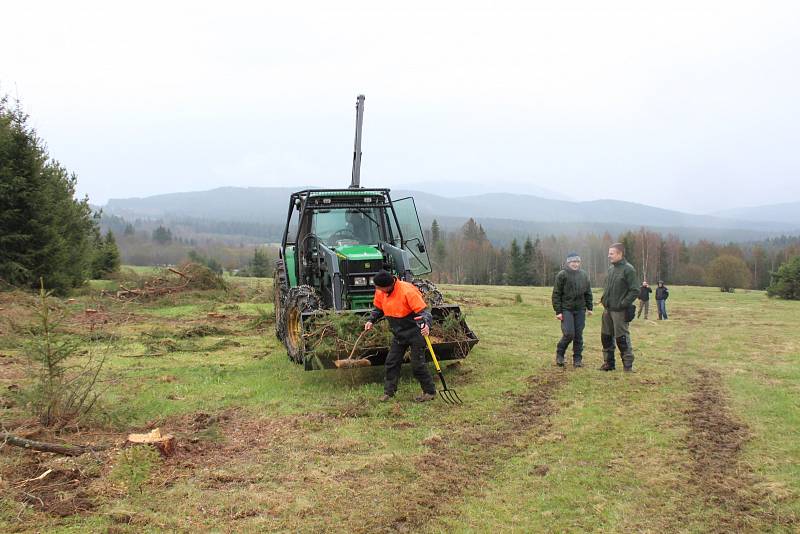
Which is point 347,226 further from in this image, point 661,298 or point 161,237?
point 161,237

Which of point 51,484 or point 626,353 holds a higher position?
point 626,353

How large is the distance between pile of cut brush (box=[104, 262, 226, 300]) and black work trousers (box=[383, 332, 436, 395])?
45.3 feet

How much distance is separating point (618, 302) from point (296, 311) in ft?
15.6

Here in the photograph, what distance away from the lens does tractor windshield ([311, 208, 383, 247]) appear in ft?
33.4

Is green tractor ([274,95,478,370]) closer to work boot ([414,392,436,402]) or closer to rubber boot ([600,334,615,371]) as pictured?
work boot ([414,392,436,402])

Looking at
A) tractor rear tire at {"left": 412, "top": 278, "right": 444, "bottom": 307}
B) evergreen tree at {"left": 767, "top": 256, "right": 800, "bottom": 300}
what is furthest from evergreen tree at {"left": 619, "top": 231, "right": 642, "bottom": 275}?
tractor rear tire at {"left": 412, "top": 278, "right": 444, "bottom": 307}

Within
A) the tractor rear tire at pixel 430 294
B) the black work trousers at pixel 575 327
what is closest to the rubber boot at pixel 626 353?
the black work trousers at pixel 575 327

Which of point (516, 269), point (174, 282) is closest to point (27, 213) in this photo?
point (174, 282)

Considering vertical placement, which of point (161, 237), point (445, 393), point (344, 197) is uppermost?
point (161, 237)

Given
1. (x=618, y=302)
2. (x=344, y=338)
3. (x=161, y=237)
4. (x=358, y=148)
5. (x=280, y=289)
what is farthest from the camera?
(x=161, y=237)

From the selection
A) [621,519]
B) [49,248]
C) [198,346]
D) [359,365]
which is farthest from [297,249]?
[49,248]

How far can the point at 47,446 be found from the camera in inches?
199

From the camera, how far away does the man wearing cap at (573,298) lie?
8945 millimetres

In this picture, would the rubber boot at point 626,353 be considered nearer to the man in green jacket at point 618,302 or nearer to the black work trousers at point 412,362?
the man in green jacket at point 618,302
